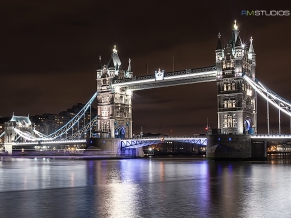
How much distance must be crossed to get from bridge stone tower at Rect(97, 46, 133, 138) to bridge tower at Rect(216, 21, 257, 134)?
23752mm

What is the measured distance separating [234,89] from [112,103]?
2657 centimetres

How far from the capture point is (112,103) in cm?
8688

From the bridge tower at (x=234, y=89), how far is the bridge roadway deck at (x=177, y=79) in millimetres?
2242

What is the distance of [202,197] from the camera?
2133cm

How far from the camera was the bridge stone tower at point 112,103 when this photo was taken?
87188 mm

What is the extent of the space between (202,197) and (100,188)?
647 cm

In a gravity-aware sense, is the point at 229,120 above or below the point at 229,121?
above

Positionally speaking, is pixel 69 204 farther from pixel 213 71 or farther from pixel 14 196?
pixel 213 71

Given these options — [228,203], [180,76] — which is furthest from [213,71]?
[228,203]

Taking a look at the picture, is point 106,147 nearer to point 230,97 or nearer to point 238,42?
point 230,97

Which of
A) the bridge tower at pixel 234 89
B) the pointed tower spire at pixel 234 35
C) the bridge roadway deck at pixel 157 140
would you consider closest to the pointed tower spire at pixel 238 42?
the bridge tower at pixel 234 89

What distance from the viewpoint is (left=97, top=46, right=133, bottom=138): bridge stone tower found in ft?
286

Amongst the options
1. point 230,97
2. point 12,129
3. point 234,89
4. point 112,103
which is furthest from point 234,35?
point 12,129

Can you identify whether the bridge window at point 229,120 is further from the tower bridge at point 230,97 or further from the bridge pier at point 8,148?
the bridge pier at point 8,148
